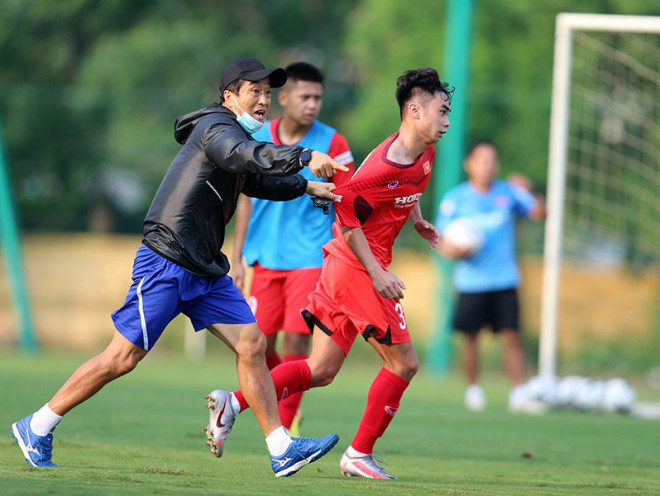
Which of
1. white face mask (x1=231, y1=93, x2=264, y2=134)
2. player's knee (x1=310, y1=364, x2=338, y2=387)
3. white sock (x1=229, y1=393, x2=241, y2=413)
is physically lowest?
white sock (x1=229, y1=393, x2=241, y2=413)

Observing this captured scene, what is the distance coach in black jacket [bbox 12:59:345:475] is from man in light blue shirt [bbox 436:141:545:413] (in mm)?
6558

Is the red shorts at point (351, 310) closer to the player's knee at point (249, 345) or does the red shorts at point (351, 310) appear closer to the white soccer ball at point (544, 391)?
the player's knee at point (249, 345)

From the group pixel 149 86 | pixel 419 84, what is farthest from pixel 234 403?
pixel 149 86

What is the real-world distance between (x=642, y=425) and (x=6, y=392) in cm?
588

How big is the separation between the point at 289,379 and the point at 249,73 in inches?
67.6

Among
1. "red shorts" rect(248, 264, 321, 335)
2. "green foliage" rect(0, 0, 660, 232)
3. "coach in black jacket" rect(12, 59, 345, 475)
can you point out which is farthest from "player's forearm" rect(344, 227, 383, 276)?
"green foliage" rect(0, 0, 660, 232)

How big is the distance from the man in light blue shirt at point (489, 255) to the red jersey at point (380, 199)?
586cm

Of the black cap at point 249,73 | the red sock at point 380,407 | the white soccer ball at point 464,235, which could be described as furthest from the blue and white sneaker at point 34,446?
the white soccer ball at point 464,235

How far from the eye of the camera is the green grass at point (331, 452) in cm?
547

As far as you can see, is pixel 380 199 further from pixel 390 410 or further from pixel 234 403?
pixel 234 403

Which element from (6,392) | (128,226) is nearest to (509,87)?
(128,226)

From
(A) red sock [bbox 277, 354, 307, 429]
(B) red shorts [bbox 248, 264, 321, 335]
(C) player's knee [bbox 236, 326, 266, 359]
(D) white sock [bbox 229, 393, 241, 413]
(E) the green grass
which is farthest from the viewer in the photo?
(B) red shorts [bbox 248, 264, 321, 335]

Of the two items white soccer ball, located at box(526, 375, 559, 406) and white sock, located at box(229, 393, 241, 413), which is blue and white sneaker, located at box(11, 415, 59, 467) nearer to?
white sock, located at box(229, 393, 241, 413)

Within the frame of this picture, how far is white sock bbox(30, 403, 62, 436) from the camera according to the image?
5812mm
